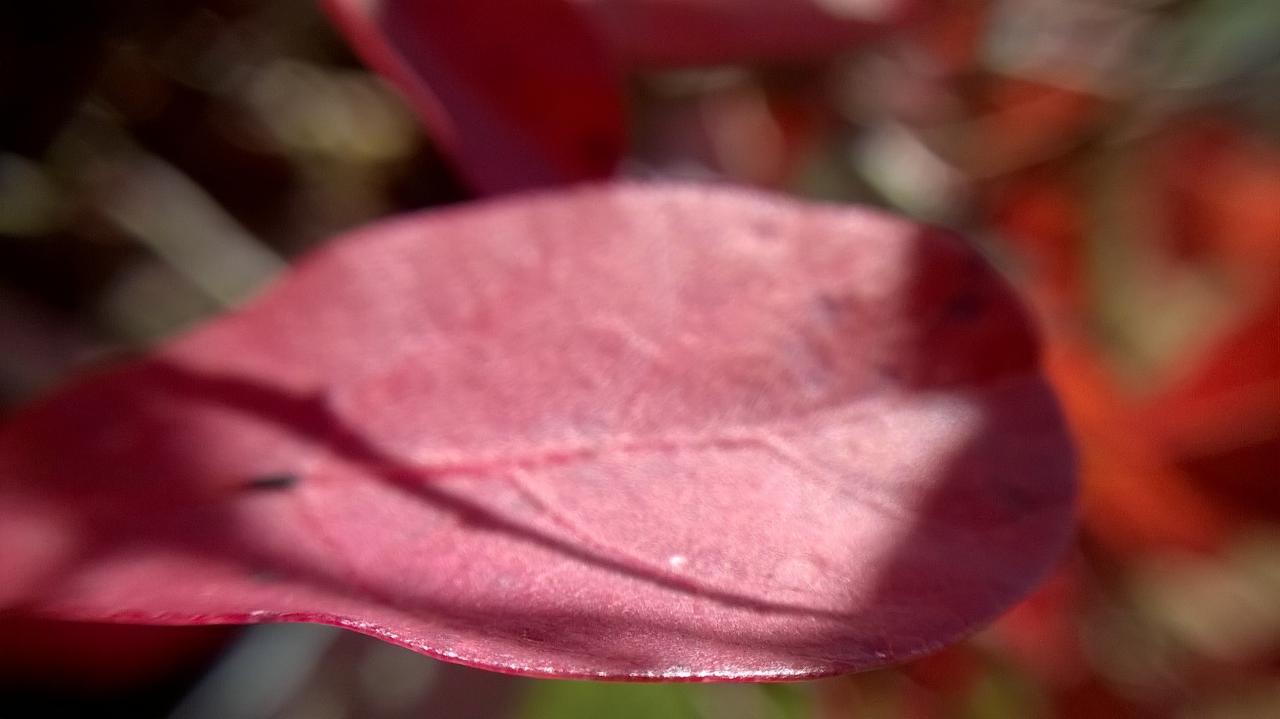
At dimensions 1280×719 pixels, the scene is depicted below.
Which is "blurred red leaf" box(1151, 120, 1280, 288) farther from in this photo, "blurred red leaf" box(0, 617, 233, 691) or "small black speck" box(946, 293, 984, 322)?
"blurred red leaf" box(0, 617, 233, 691)

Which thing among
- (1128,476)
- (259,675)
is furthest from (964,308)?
(259,675)

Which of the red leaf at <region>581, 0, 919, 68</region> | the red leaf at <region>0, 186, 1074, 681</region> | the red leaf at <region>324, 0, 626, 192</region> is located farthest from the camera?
the red leaf at <region>581, 0, 919, 68</region>

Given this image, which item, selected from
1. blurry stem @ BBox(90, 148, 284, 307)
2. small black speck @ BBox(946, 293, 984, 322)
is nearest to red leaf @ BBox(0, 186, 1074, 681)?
small black speck @ BBox(946, 293, 984, 322)

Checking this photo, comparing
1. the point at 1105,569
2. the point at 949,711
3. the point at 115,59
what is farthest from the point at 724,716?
the point at 115,59

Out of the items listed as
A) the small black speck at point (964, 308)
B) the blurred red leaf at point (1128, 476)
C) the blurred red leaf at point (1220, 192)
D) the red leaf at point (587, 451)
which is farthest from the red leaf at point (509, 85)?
the blurred red leaf at point (1220, 192)

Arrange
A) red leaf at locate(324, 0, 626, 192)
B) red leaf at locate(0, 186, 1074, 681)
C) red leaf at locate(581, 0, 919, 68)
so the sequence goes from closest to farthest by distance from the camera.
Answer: red leaf at locate(0, 186, 1074, 681) < red leaf at locate(324, 0, 626, 192) < red leaf at locate(581, 0, 919, 68)

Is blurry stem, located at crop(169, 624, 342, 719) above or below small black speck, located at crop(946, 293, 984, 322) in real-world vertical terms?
below

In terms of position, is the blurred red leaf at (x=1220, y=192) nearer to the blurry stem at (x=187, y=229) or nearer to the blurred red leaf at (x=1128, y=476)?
the blurred red leaf at (x=1128, y=476)
